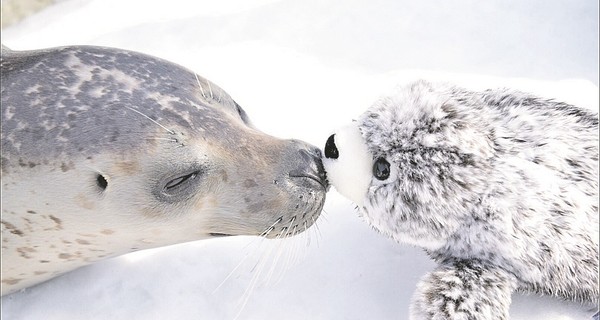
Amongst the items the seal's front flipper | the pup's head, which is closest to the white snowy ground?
the seal's front flipper

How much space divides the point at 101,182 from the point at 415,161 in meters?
0.91

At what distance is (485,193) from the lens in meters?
1.74

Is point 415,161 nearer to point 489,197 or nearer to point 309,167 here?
point 489,197

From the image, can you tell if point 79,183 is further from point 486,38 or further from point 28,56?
point 486,38

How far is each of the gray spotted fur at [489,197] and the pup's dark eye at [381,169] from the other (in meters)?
0.02

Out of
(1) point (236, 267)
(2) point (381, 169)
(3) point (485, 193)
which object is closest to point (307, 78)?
(1) point (236, 267)

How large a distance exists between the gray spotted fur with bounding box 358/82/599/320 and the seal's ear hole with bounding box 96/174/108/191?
782mm

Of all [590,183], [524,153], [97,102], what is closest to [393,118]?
[524,153]

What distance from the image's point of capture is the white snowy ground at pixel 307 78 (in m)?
2.20

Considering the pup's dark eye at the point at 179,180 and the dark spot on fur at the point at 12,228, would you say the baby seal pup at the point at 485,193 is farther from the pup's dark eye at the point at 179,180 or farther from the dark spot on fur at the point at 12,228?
the dark spot on fur at the point at 12,228

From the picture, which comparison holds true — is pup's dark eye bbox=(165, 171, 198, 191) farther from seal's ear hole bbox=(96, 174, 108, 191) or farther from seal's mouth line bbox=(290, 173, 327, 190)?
seal's mouth line bbox=(290, 173, 327, 190)

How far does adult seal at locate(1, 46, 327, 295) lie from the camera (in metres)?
1.91

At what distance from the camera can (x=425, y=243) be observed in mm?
1872

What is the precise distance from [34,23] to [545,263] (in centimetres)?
296
